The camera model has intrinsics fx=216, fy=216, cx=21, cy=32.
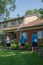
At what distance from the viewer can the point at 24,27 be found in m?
29.0

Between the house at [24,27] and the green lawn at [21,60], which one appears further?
the house at [24,27]

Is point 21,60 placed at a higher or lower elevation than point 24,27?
lower

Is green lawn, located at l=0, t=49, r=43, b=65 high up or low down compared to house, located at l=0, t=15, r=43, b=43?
down

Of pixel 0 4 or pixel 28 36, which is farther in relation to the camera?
pixel 0 4

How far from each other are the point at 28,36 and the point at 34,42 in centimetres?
1028

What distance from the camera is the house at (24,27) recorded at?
2800 centimetres

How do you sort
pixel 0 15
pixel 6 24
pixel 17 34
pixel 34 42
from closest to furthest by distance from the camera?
pixel 34 42 → pixel 17 34 → pixel 0 15 → pixel 6 24

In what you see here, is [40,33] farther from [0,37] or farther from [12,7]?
[0,37]

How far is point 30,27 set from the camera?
2788 centimetres

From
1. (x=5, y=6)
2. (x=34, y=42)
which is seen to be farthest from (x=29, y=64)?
(x=5, y=6)

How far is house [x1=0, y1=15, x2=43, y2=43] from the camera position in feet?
91.9

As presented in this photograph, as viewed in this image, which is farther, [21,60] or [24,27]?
[24,27]

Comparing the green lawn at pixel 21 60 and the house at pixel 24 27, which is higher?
the house at pixel 24 27

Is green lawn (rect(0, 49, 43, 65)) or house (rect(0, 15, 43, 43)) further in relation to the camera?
house (rect(0, 15, 43, 43))
